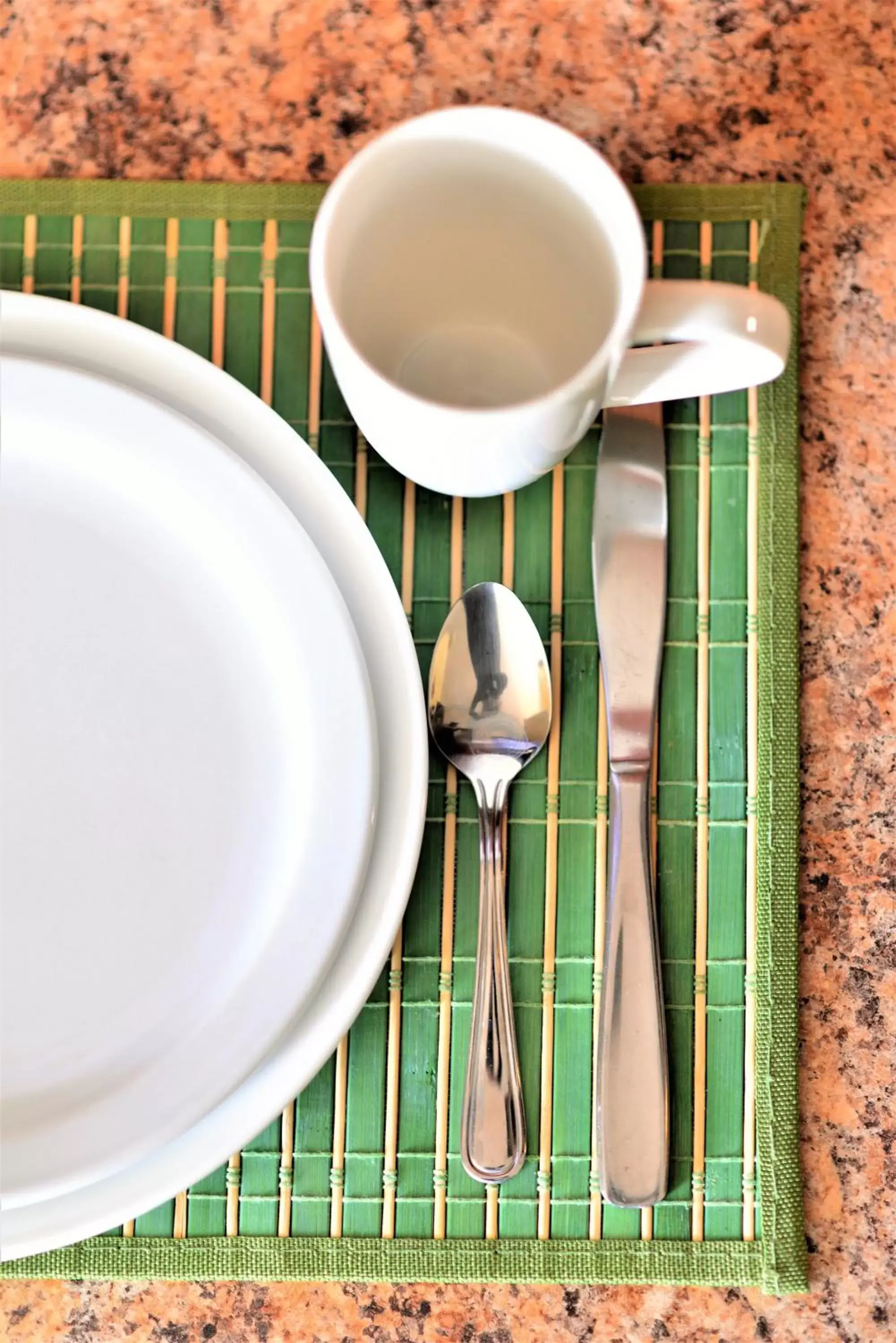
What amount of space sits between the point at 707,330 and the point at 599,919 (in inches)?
11.0

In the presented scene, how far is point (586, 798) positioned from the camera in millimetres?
519

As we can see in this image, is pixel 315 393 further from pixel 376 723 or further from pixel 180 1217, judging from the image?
pixel 180 1217

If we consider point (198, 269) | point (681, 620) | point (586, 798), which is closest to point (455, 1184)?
point (586, 798)

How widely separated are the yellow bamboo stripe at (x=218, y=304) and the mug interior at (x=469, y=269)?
10 centimetres

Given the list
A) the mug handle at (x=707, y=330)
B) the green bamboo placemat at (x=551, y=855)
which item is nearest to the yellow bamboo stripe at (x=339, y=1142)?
the green bamboo placemat at (x=551, y=855)

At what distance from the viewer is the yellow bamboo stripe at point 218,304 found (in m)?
0.53

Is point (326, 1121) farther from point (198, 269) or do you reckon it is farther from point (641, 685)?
point (198, 269)

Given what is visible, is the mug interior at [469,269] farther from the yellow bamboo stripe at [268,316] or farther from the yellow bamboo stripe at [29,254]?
the yellow bamboo stripe at [29,254]

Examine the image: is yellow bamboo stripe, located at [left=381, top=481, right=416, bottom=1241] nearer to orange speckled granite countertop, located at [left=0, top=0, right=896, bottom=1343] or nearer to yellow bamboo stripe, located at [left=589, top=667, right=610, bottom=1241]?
yellow bamboo stripe, located at [left=589, top=667, right=610, bottom=1241]

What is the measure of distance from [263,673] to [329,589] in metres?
0.05

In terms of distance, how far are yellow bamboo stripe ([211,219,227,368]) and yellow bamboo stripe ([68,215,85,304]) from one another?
0.22ft

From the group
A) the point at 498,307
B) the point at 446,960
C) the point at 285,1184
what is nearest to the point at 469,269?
the point at 498,307

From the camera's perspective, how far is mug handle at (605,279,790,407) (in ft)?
1.31

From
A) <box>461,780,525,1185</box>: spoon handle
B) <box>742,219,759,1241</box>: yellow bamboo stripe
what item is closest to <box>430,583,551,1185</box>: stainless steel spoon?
<box>461,780,525,1185</box>: spoon handle
